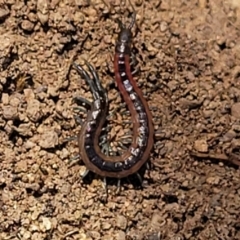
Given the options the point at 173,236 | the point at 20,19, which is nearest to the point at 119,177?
the point at 173,236

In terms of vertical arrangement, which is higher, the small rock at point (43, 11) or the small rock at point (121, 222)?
the small rock at point (43, 11)

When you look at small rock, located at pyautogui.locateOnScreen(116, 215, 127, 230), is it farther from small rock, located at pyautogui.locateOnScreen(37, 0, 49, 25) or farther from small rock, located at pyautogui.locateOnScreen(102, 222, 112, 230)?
small rock, located at pyautogui.locateOnScreen(37, 0, 49, 25)

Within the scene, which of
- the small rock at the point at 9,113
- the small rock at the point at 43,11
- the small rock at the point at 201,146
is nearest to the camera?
the small rock at the point at 9,113

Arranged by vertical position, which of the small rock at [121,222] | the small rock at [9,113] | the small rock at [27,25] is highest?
the small rock at [27,25]

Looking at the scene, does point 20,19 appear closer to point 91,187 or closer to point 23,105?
point 23,105

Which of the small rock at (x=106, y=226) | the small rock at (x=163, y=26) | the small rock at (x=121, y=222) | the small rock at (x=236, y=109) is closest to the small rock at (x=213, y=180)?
the small rock at (x=236, y=109)

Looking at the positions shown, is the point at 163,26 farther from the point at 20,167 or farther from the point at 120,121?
the point at 20,167

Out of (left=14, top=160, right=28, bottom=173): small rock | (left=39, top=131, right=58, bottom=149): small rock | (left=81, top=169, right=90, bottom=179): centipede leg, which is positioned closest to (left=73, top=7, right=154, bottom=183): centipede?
(left=81, top=169, right=90, bottom=179): centipede leg

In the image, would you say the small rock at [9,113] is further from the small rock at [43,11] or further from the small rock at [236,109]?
the small rock at [236,109]
